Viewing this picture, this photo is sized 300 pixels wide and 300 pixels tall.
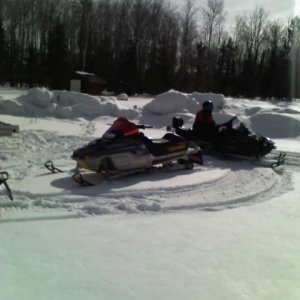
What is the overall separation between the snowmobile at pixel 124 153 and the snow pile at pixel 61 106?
9.45 m

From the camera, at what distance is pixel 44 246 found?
382 cm

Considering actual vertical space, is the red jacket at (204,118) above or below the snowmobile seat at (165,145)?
above

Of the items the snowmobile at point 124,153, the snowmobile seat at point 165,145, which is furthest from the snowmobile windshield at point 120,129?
the snowmobile seat at point 165,145

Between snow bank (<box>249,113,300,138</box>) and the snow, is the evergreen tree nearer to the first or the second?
snow bank (<box>249,113,300,138</box>)

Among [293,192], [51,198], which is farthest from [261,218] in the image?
[51,198]

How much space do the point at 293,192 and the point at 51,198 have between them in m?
3.74

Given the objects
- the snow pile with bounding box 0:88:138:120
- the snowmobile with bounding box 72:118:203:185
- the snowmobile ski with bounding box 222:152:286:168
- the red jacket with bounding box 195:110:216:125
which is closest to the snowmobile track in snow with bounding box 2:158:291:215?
the snowmobile with bounding box 72:118:203:185

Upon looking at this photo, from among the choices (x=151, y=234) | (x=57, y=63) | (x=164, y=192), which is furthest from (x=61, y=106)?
(x=57, y=63)

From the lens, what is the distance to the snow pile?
53.4 ft

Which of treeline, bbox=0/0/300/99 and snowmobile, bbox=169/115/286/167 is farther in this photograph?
treeline, bbox=0/0/300/99

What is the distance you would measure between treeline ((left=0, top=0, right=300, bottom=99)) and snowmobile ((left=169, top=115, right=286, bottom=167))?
108ft

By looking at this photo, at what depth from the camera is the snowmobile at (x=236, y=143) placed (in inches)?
354

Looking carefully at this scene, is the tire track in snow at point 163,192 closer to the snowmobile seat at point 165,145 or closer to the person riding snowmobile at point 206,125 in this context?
the snowmobile seat at point 165,145

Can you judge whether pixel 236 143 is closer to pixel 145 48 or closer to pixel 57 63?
pixel 57 63
